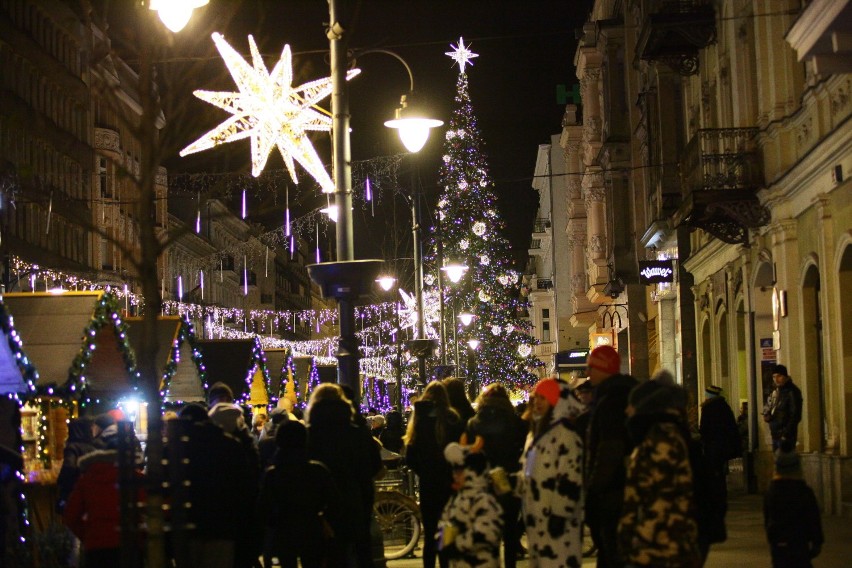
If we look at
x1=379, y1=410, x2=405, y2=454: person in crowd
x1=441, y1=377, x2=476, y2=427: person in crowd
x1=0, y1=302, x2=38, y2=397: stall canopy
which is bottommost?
x1=379, y1=410, x2=405, y2=454: person in crowd

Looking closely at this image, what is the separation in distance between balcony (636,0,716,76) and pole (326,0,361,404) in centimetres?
1353

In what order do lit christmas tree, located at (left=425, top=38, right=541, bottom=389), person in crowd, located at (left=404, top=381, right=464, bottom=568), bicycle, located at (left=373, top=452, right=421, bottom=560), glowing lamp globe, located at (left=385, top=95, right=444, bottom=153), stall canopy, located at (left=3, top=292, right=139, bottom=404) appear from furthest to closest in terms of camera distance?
lit christmas tree, located at (left=425, top=38, right=541, bottom=389)
glowing lamp globe, located at (left=385, top=95, right=444, bottom=153)
bicycle, located at (left=373, top=452, right=421, bottom=560)
stall canopy, located at (left=3, top=292, right=139, bottom=404)
person in crowd, located at (left=404, top=381, right=464, bottom=568)

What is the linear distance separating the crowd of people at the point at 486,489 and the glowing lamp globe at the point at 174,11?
3.27 meters

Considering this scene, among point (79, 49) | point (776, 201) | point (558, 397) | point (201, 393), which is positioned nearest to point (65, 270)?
point (79, 49)

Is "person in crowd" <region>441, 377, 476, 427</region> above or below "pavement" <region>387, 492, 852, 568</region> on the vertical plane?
above

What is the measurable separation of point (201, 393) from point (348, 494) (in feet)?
38.4

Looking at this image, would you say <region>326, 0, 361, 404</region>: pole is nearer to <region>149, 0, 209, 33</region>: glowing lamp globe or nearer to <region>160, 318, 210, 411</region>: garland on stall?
<region>149, 0, 209, 33</region>: glowing lamp globe

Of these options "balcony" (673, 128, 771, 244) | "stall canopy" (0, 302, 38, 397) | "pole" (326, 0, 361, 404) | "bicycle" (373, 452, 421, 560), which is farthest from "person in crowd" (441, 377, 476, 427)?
"balcony" (673, 128, 771, 244)

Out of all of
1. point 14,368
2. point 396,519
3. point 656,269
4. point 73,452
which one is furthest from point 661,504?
point 656,269

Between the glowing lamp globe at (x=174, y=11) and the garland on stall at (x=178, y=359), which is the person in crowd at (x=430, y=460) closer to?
the glowing lamp globe at (x=174, y=11)

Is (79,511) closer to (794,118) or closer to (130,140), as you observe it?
(794,118)

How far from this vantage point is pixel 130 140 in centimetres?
7288

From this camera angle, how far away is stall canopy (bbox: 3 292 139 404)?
16266 millimetres

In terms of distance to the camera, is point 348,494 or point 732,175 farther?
point 732,175
